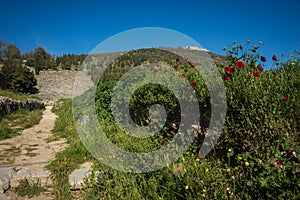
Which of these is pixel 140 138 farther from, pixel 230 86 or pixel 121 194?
pixel 230 86

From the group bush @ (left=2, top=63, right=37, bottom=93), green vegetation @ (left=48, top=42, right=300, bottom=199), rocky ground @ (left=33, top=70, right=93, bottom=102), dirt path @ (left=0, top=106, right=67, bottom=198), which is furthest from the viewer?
rocky ground @ (left=33, top=70, right=93, bottom=102)

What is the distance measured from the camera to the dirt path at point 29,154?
3.95m

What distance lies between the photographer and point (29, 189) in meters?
3.52

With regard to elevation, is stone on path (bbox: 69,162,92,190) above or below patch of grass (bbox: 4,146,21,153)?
above

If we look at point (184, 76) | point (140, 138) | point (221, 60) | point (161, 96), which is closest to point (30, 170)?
point (140, 138)

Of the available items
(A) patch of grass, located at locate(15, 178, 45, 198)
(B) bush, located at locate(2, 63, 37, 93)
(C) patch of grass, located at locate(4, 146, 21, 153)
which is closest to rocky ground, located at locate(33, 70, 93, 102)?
(B) bush, located at locate(2, 63, 37, 93)

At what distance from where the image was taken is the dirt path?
3.95 meters

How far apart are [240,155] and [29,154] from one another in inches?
205

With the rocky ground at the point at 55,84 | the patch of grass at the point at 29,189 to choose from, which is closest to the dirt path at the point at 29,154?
the patch of grass at the point at 29,189

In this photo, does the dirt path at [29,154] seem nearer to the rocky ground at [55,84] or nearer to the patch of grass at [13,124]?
the patch of grass at [13,124]

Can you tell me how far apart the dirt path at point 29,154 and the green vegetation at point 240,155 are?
1.51 feet

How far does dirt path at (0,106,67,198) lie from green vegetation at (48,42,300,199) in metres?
Answer: 0.46

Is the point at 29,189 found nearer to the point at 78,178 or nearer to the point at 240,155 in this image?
the point at 78,178

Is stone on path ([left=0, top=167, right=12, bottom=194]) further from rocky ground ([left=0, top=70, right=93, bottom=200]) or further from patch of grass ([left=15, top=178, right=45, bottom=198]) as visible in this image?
patch of grass ([left=15, top=178, right=45, bottom=198])
